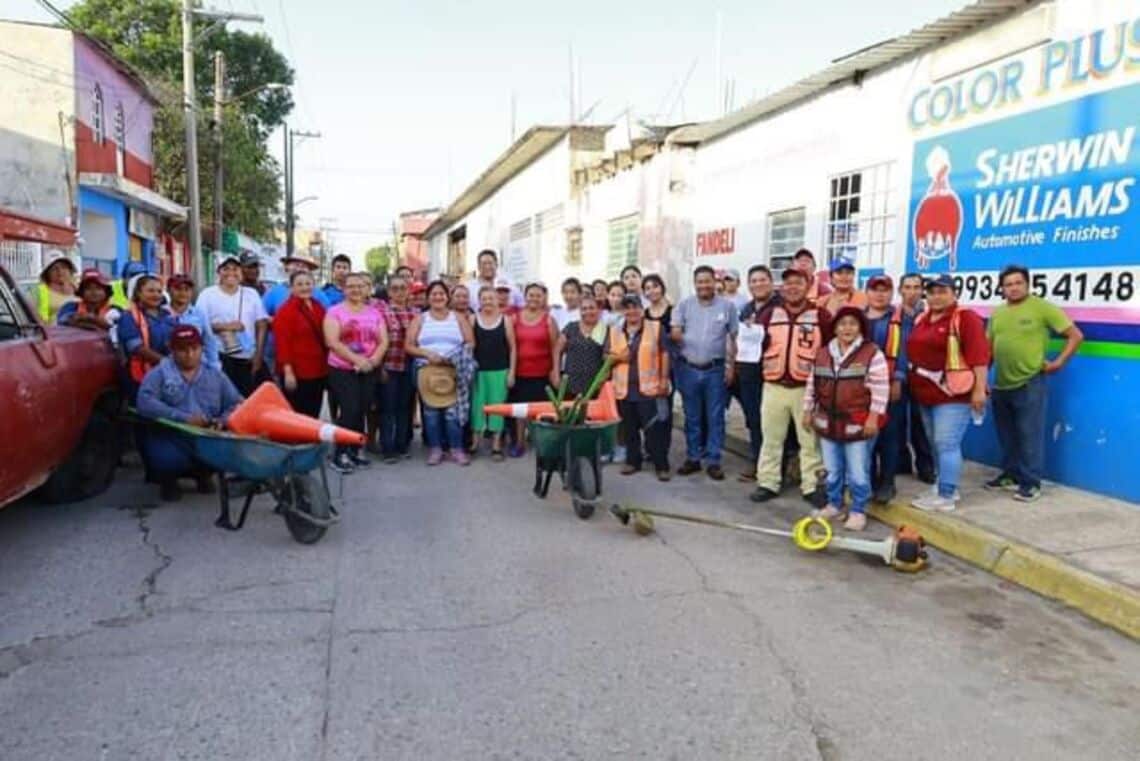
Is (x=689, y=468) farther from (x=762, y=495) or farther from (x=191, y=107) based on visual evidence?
(x=191, y=107)

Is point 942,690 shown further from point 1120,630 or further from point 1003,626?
point 1120,630

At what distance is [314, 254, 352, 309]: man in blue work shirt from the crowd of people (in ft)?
0.09

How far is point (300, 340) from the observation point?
7508 millimetres

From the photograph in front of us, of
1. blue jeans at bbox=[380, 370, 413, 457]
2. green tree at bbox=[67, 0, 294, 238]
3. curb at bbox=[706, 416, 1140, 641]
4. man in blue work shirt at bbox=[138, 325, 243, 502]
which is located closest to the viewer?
curb at bbox=[706, 416, 1140, 641]

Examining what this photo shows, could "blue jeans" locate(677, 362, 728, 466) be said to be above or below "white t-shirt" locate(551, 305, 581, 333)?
below

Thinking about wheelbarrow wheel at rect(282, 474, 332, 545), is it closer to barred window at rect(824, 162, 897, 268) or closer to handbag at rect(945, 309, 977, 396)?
handbag at rect(945, 309, 977, 396)

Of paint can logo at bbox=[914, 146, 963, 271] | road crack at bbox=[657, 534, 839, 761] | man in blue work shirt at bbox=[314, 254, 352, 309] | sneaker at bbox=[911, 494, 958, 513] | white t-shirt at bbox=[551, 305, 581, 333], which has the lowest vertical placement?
road crack at bbox=[657, 534, 839, 761]

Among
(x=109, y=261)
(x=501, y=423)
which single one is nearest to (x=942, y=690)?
(x=501, y=423)

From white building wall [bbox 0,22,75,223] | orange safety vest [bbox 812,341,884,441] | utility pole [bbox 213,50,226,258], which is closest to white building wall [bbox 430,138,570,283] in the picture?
utility pole [bbox 213,50,226,258]

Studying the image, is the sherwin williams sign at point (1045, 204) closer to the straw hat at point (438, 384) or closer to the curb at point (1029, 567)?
the curb at point (1029, 567)

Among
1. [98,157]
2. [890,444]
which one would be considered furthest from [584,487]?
[98,157]

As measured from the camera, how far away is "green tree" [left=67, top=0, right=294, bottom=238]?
2834 centimetres

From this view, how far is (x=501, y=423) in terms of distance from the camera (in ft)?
26.8

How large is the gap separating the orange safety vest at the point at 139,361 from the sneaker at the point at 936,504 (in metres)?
5.60
